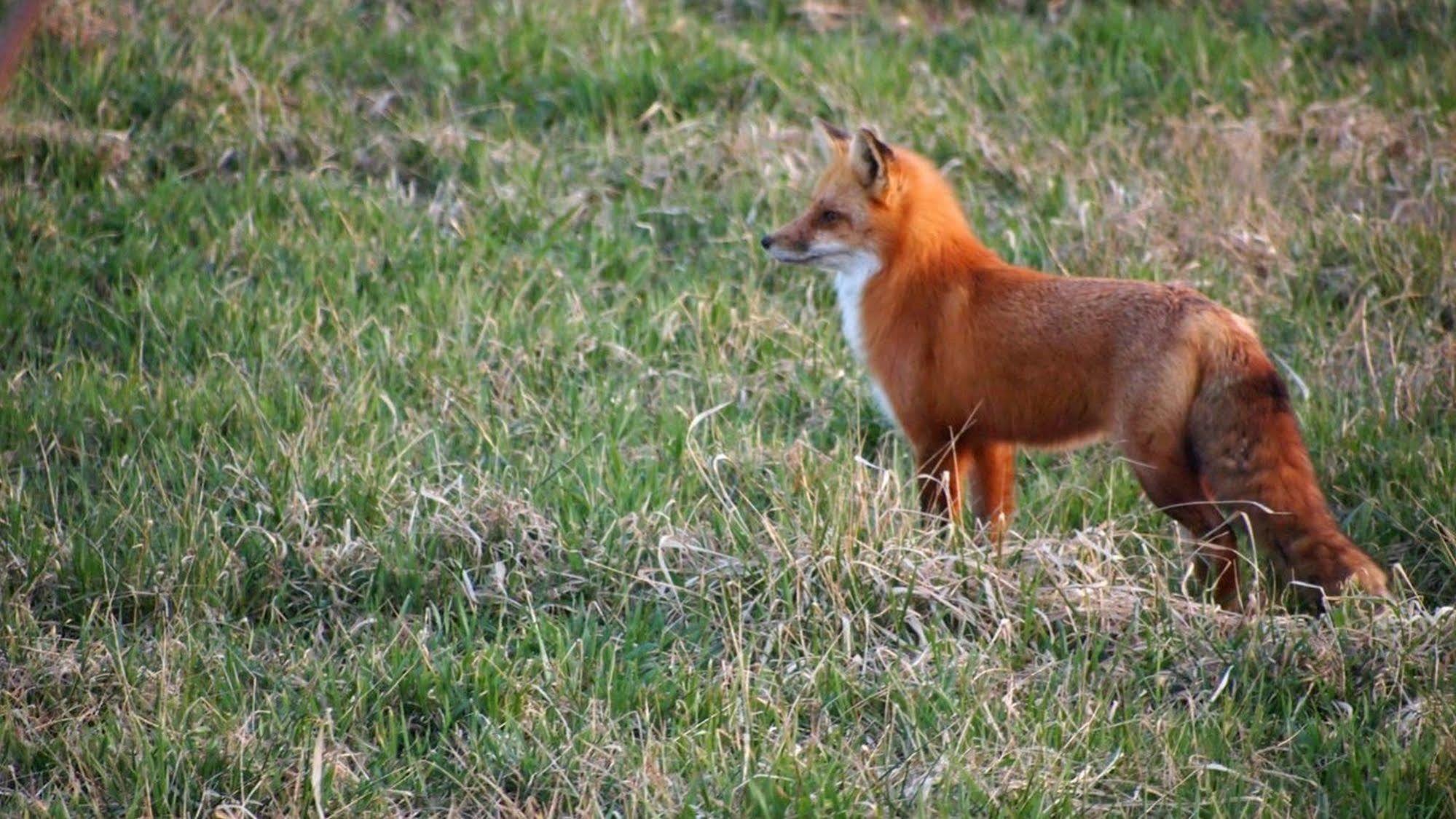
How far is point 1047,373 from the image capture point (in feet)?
16.8

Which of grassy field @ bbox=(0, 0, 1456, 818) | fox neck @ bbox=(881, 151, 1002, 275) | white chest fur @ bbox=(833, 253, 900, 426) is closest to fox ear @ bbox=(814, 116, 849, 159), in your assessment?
fox neck @ bbox=(881, 151, 1002, 275)

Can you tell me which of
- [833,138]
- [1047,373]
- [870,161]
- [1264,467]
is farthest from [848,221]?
[1264,467]

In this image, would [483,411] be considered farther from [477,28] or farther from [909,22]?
[909,22]

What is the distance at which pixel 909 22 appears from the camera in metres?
9.64

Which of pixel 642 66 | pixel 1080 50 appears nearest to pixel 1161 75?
pixel 1080 50

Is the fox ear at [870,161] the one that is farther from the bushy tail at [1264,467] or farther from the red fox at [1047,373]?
the bushy tail at [1264,467]

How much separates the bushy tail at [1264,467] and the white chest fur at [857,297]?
3.99ft

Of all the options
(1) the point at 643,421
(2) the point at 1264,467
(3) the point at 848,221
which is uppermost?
(3) the point at 848,221

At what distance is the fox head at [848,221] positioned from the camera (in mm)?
5648

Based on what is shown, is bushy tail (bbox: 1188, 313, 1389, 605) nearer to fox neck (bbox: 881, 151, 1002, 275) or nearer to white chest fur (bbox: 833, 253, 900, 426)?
fox neck (bbox: 881, 151, 1002, 275)

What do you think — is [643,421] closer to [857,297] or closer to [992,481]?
[857,297]

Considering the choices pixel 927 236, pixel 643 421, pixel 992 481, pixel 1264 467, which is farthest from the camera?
pixel 643 421

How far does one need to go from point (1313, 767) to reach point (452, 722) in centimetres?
242

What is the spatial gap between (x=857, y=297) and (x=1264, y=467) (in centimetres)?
170
